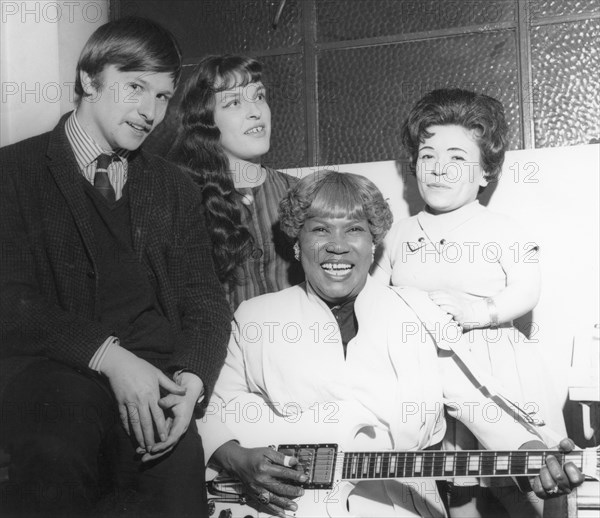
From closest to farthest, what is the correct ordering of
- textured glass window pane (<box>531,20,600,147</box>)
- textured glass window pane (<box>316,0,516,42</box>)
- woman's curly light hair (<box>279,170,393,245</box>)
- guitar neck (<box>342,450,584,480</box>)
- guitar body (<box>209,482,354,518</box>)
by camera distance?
guitar neck (<box>342,450,584,480</box>) < guitar body (<box>209,482,354,518</box>) < woman's curly light hair (<box>279,170,393,245</box>) < textured glass window pane (<box>531,20,600,147</box>) < textured glass window pane (<box>316,0,516,42</box>)

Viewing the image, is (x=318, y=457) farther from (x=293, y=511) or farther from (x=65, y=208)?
(x=65, y=208)

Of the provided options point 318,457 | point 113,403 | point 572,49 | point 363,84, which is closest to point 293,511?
point 318,457

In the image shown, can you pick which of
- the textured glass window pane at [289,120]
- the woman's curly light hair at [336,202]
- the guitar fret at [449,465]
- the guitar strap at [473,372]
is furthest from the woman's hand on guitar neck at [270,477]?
the textured glass window pane at [289,120]

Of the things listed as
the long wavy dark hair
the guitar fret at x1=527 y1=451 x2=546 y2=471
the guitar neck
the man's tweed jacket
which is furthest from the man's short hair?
the guitar fret at x1=527 y1=451 x2=546 y2=471

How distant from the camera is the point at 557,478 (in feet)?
6.83

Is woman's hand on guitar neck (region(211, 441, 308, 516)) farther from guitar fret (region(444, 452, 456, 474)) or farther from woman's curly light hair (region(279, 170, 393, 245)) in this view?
woman's curly light hair (region(279, 170, 393, 245))

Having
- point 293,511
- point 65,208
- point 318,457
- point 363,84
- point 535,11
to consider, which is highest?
point 535,11

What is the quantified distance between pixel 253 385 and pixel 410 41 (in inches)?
48.1

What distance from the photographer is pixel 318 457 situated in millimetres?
2271

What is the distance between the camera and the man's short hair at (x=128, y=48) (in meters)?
2.21

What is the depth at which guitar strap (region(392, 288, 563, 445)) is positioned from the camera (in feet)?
7.20

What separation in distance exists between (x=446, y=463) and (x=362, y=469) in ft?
0.75

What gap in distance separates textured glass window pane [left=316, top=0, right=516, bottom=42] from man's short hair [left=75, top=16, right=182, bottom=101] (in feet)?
2.31

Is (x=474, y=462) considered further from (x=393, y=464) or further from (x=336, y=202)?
(x=336, y=202)
